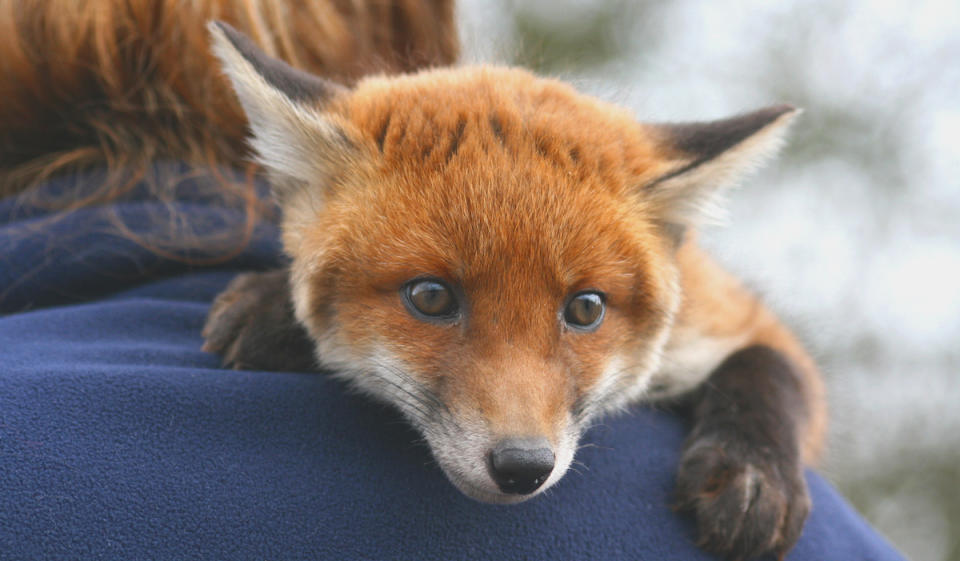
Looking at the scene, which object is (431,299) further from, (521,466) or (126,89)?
(126,89)

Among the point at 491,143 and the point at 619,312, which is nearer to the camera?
the point at 491,143

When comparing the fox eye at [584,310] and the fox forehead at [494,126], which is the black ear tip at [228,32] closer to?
the fox forehead at [494,126]

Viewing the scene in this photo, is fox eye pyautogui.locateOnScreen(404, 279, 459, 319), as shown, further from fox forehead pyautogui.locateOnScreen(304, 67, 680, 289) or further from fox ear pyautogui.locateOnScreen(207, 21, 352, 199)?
fox ear pyautogui.locateOnScreen(207, 21, 352, 199)

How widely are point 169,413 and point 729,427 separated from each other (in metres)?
2.05

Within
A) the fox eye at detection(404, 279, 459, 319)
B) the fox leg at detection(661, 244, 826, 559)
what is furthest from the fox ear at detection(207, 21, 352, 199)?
the fox leg at detection(661, 244, 826, 559)

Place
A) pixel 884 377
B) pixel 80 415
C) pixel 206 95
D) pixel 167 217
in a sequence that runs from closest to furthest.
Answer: pixel 80 415 < pixel 167 217 < pixel 206 95 < pixel 884 377

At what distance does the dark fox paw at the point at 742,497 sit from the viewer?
2.44 m

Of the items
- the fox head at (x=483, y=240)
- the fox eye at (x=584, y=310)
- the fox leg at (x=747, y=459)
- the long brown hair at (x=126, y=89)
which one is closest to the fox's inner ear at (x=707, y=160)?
the fox head at (x=483, y=240)

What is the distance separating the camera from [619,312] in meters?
2.80

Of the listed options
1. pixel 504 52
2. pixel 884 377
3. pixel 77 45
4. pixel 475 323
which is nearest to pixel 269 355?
pixel 475 323

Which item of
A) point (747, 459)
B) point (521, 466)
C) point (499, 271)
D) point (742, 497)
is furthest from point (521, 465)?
point (747, 459)

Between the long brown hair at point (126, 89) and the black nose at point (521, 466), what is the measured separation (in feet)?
4.83

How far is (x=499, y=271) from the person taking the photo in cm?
245

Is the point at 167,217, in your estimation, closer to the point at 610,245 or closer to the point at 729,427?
the point at 610,245
